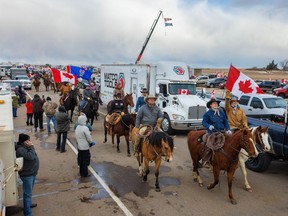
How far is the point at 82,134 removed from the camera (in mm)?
7730

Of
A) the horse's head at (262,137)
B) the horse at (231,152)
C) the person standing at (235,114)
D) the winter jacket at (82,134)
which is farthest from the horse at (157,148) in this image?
the person standing at (235,114)

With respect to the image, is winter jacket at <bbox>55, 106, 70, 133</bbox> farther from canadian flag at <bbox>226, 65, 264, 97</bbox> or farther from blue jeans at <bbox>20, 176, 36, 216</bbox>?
canadian flag at <bbox>226, 65, 264, 97</bbox>

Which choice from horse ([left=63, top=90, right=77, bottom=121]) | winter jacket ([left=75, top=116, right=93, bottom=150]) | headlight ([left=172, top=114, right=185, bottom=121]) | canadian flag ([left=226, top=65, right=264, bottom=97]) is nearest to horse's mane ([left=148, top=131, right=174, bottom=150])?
winter jacket ([left=75, top=116, right=93, bottom=150])

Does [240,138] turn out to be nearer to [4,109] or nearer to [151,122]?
[151,122]

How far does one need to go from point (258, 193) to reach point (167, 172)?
2558mm

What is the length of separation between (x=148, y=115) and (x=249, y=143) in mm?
2941

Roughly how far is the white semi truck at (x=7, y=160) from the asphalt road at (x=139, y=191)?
0.78 m

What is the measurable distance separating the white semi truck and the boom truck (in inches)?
335

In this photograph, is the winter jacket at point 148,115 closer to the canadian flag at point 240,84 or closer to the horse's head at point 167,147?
the horse's head at point 167,147

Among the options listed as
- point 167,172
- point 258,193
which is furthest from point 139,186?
point 258,193

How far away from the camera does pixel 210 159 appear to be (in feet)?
22.2

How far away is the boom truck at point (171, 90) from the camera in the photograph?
13047 millimetres

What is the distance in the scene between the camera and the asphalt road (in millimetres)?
6104

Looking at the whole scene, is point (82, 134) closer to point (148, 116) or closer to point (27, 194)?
point (148, 116)
